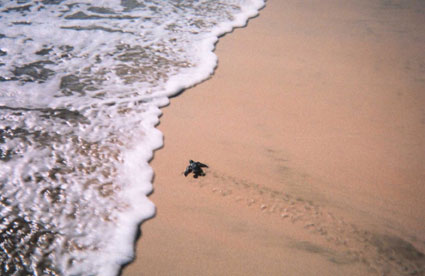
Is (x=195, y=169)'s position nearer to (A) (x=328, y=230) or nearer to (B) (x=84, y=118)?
(A) (x=328, y=230)

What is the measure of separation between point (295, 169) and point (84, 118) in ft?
6.76

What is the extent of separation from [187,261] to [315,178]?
1167mm

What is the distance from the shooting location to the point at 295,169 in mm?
2609

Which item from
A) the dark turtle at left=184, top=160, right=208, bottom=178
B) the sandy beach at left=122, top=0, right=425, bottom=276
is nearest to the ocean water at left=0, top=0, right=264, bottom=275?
the sandy beach at left=122, top=0, right=425, bottom=276

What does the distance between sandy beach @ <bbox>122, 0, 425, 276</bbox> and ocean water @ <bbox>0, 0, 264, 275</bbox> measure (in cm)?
20

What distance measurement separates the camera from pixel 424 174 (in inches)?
101

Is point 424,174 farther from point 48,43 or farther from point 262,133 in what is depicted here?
point 48,43

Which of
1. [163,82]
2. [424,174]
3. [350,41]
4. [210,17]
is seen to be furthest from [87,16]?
[424,174]

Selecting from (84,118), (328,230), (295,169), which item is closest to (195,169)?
(295,169)

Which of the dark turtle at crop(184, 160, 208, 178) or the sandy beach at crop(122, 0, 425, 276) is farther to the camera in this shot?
the dark turtle at crop(184, 160, 208, 178)

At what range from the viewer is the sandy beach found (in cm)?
202

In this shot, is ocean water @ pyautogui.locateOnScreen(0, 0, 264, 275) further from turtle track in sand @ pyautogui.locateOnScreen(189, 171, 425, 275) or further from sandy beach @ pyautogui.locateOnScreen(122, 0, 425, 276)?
turtle track in sand @ pyautogui.locateOnScreen(189, 171, 425, 275)

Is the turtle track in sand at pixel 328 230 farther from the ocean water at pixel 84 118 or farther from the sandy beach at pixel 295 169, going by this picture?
the ocean water at pixel 84 118

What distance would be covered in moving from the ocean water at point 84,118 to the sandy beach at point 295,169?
197 mm
